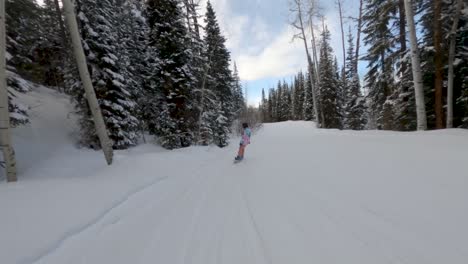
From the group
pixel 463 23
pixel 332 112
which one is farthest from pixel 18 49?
pixel 332 112

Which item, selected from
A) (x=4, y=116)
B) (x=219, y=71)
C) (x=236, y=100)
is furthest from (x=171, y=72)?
(x=236, y=100)

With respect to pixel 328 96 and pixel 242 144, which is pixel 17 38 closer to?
pixel 242 144

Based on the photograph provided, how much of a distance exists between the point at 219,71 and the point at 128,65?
12.1 metres

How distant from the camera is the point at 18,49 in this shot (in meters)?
8.84

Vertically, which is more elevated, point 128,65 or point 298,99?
point 298,99

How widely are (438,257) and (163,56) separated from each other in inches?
565

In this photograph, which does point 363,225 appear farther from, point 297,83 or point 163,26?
point 297,83

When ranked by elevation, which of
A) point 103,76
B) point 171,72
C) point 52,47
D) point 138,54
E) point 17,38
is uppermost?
point 52,47

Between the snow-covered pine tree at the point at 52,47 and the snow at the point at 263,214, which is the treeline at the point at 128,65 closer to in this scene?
the snow-covered pine tree at the point at 52,47

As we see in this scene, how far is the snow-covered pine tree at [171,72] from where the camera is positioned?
13.6 m

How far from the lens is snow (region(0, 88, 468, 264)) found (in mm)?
2529

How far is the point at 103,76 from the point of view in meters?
10.7

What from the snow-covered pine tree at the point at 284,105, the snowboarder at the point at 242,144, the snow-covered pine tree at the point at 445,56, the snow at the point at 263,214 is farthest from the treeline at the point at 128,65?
the snow-covered pine tree at the point at 284,105

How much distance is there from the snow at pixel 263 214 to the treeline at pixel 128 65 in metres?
5.15
